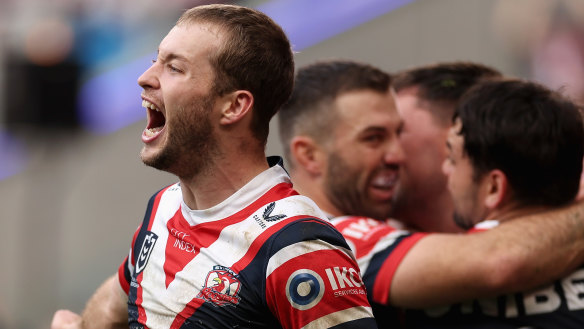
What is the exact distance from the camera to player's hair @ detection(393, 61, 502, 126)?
424cm

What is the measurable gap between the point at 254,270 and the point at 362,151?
153 cm

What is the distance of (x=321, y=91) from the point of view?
13.0 ft

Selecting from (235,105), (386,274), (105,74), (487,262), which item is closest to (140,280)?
(235,105)

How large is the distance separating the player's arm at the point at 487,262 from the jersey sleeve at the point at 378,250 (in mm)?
30

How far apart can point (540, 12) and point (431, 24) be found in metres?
1.42

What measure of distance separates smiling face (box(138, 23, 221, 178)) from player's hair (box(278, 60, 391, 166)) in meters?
1.32

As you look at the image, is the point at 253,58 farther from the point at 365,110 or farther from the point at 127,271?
the point at 365,110

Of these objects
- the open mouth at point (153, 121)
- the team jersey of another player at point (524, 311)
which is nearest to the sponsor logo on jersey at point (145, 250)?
the open mouth at point (153, 121)

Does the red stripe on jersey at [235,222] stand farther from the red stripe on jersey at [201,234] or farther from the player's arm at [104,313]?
the player's arm at [104,313]

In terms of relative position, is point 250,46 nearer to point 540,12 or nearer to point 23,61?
point 23,61

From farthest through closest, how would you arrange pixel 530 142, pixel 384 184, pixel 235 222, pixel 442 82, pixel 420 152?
pixel 442 82 → pixel 420 152 → pixel 384 184 → pixel 530 142 → pixel 235 222

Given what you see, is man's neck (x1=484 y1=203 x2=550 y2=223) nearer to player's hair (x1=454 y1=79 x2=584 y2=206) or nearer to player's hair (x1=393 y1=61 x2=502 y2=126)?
player's hair (x1=454 y1=79 x2=584 y2=206)

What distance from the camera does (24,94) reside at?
27.5 feet

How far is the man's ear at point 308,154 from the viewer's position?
385cm
